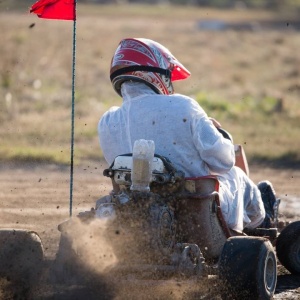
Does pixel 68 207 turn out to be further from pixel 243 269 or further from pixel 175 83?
pixel 175 83

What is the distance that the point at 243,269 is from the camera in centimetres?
669

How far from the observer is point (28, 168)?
48.1ft

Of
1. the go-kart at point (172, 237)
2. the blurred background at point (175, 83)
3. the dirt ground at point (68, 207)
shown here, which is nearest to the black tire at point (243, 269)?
the go-kart at point (172, 237)

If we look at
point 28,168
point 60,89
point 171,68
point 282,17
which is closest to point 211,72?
point 60,89

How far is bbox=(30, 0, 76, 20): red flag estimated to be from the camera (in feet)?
27.3

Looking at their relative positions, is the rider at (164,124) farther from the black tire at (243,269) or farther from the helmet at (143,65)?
the black tire at (243,269)

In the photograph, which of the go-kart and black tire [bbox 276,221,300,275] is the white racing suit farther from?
black tire [bbox 276,221,300,275]

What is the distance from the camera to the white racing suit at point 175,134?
7.11m

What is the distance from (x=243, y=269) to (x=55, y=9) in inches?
110

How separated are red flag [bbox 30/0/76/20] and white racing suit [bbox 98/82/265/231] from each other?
1191 mm

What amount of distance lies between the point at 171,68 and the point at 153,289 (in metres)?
1.58

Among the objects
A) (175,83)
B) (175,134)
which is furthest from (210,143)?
(175,83)

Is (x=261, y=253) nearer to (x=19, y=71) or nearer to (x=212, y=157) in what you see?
(x=212, y=157)

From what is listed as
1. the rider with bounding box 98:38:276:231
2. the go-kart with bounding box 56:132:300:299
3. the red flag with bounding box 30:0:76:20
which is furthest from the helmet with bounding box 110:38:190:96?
the red flag with bounding box 30:0:76:20
